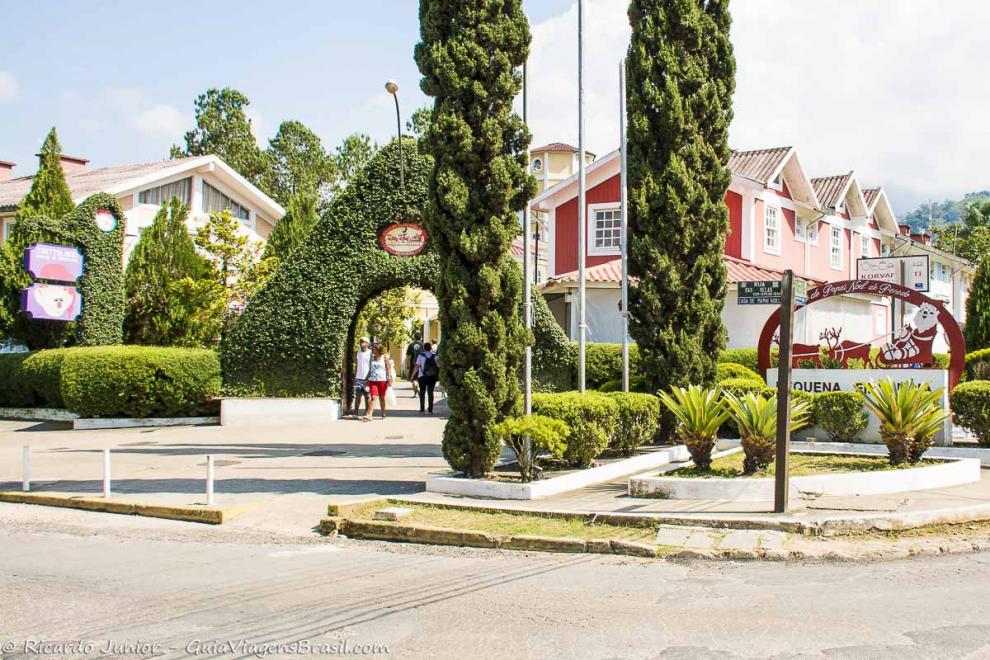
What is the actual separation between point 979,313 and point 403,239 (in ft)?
72.1

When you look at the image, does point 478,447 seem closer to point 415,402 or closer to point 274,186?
point 415,402

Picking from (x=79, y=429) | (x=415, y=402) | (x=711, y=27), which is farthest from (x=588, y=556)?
(x=415, y=402)

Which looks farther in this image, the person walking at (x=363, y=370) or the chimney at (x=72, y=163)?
the chimney at (x=72, y=163)

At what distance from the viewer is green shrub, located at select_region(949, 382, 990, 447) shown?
45.5 feet

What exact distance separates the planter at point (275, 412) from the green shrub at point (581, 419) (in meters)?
9.13

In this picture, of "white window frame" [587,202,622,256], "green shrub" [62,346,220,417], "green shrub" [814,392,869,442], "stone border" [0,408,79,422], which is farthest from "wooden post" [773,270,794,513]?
"white window frame" [587,202,622,256]

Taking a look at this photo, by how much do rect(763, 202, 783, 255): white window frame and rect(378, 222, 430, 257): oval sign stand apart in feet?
48.0

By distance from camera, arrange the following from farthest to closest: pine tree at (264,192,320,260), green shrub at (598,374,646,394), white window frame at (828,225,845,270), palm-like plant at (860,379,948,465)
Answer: white window frame at (828,225,845,270), pine tree at (264,192,320,260), green shrub at (598,374,646,394), palm-like plant at (860,379,948,465)

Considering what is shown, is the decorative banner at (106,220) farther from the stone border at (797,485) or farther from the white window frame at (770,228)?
the white window frame at (770,228)

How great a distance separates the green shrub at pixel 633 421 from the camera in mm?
13359

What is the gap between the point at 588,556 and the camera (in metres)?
8.49

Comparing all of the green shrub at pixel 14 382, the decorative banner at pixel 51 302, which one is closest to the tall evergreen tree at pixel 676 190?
the decorative banner at pixel 51 302

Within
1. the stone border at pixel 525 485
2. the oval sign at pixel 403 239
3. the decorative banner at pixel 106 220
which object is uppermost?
the decorative banner at pixel 106 220

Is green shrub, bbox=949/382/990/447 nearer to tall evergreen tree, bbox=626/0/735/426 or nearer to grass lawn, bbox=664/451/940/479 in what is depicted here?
grass lawn, bbox=664/451/940/479
